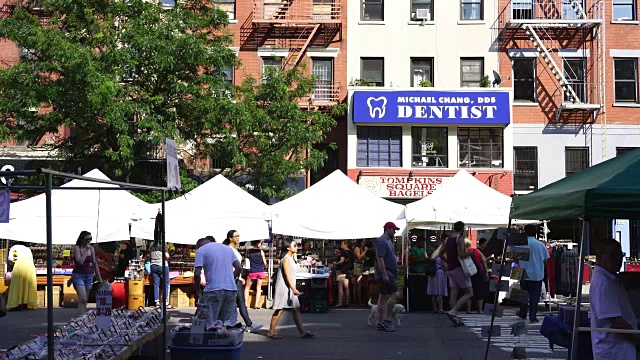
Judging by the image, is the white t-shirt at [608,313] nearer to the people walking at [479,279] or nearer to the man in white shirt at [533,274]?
the man in white shirt at [533,274]

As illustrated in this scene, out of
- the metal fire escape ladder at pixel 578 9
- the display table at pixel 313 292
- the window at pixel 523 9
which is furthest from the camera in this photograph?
the window at pixel 523 9

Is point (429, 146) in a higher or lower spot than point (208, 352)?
higher

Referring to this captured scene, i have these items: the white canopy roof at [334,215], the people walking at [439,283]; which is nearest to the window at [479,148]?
the white canopy roof at [334,215]

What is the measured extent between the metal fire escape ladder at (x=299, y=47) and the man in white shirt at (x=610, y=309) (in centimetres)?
2456

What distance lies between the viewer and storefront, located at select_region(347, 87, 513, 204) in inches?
1215

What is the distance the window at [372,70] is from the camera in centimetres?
3241

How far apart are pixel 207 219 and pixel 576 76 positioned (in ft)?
60.9

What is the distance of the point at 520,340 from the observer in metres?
13.8

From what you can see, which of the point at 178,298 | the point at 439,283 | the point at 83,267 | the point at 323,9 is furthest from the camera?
the point at 323,9

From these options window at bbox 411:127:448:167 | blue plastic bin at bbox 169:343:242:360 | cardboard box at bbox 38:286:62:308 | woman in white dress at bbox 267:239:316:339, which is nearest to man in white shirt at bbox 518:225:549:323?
woman in white dress at bbox 267:239:316:339

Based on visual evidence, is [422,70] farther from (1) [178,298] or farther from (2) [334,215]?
(1) [178,298]

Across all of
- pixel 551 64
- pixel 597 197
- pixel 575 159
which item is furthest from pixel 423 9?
pixel 597 197

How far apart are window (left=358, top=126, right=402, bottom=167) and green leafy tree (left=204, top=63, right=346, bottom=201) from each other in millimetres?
2986

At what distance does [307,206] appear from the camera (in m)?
20.1
